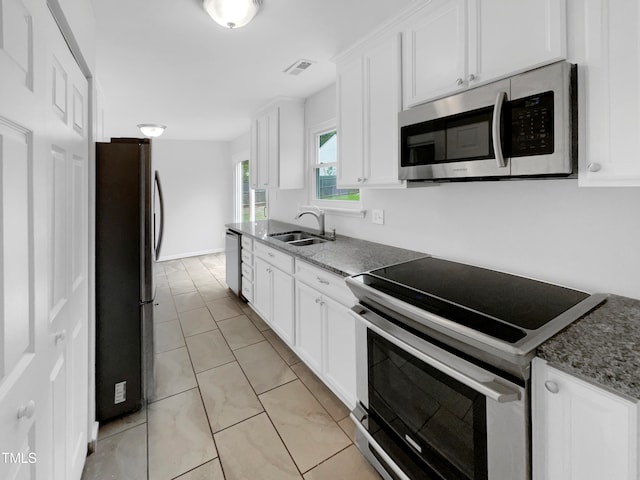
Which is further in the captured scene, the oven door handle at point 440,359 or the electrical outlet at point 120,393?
the electrical outlet at point 120,393

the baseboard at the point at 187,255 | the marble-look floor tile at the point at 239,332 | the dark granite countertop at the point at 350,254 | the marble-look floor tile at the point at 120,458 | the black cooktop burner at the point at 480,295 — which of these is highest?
the dark granite countertop at the point at 350,254

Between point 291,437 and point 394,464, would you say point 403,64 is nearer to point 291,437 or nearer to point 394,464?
point 394,464

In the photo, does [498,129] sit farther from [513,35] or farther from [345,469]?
[345,469]

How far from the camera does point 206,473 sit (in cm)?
155

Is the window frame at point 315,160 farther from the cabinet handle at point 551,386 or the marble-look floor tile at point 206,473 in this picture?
the cabinet handle at point 551,386

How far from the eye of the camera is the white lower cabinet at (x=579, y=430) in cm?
78

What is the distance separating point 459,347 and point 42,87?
1584mm

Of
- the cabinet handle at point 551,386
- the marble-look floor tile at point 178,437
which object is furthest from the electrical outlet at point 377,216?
the marble-look floor tile at point 178,437

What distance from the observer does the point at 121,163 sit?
1.83 meters

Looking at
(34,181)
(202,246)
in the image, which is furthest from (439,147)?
(202,246)

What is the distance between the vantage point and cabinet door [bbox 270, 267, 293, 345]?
254 centimetres

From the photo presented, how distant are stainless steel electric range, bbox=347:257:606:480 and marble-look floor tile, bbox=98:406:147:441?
137cm

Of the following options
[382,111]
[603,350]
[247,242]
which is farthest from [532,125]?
[247,242]

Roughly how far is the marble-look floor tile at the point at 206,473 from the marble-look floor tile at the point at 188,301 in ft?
7.72
